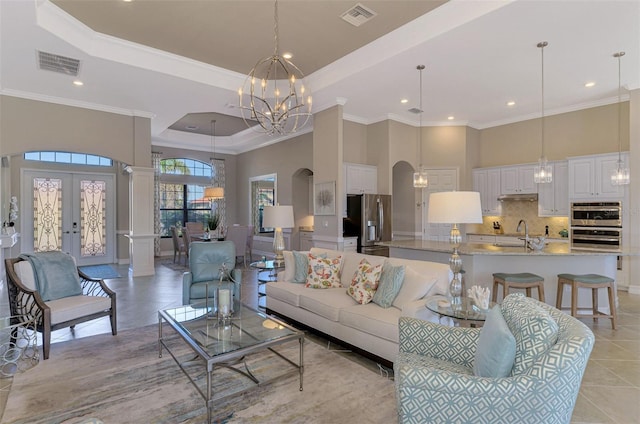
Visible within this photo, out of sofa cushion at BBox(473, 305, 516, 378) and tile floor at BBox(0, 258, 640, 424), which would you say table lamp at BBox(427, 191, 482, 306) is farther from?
sofa cushion at BBox(473, 305, 516, 378)

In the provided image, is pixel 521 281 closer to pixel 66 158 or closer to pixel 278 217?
pixel 278 217

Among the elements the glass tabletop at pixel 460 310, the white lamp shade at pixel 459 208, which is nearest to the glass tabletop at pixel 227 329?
the glass tabletop at pixel 460 310

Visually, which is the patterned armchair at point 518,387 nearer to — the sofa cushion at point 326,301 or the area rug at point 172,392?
the area rug at point 172,392

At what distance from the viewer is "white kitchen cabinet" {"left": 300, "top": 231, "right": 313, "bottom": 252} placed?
8212 mm

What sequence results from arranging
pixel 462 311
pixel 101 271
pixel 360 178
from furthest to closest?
pixel 101 271 → pixel 360 178 → pixel 462 311

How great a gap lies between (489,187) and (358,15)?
16.9 ft

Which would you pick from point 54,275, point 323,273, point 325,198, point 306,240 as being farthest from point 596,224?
point 54,275

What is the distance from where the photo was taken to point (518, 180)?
7023 mm

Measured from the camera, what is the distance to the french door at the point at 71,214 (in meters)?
7.57

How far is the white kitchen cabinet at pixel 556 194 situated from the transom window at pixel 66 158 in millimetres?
9712

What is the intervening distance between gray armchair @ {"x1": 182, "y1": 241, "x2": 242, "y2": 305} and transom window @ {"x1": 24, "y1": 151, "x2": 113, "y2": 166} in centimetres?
A: 510

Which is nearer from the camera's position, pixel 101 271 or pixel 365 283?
pixel 365 283

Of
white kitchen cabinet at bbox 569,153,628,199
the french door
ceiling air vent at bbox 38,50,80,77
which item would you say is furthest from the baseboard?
the french door

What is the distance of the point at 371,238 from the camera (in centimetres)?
638
